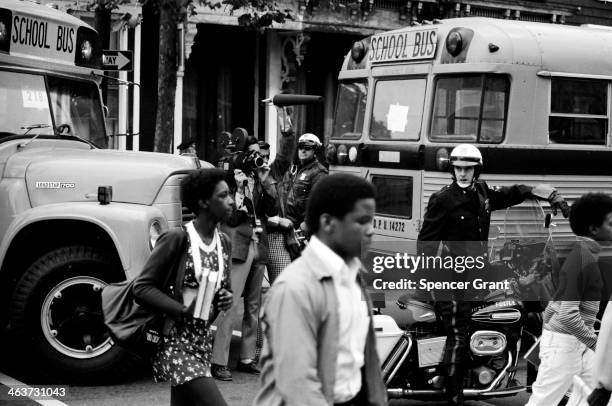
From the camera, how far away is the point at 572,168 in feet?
34.7

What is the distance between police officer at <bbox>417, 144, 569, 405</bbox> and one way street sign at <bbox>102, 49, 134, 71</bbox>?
3903mm

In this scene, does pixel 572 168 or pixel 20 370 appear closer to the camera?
pixel 20 370

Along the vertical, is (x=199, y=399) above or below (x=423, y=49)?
below

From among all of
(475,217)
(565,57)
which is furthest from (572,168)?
(475,217)

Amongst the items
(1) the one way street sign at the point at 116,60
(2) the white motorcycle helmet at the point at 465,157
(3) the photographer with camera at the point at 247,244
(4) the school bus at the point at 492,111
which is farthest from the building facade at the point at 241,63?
(2) the white motorcycle helmet at the point at 465,157

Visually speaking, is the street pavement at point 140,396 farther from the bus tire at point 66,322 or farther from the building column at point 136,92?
the building column at point 136,92

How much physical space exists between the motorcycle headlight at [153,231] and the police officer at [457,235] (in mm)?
1969

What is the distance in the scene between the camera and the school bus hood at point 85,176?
25.6 ft

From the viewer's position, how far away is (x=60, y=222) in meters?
7.67

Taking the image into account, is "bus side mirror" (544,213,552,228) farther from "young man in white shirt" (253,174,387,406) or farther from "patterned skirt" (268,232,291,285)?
"young man in white shirt" (253,174,387,406)

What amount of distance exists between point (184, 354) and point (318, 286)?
1609 millimetres

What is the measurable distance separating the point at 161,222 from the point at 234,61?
12728mm

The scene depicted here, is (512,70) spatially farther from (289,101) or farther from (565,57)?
(289,101)

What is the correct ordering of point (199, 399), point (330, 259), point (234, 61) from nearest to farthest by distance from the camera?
point (330, 259), point (199, 399), point (234, 61)
